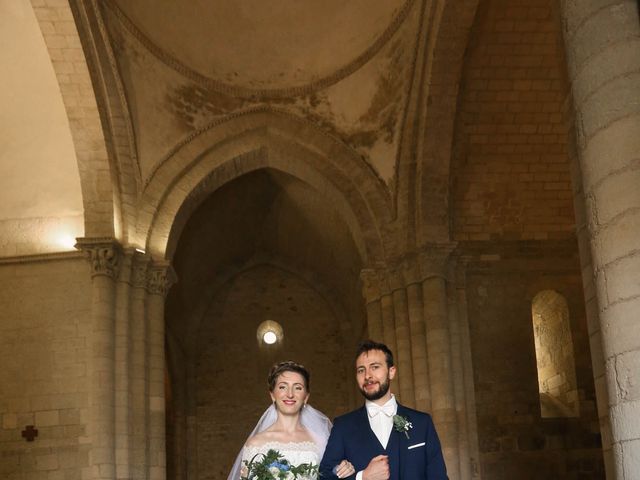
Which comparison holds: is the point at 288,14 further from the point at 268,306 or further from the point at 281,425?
the point at 281,425

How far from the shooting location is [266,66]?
16.7 metres

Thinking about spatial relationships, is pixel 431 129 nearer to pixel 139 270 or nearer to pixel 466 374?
pixel 466 374

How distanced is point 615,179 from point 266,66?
11.4 metres

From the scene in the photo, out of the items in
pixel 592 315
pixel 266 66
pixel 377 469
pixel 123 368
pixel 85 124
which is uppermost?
pixel 266 66

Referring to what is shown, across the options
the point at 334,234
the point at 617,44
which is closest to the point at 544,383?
the point at 334,234

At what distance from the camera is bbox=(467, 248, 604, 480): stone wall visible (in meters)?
14.7

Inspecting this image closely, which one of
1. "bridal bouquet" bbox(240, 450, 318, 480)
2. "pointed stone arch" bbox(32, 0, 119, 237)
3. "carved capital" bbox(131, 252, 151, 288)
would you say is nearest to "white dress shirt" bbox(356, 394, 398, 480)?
"bridal bouquet" bbox(240, 450, 318, 480)

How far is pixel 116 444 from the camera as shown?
13.8 m

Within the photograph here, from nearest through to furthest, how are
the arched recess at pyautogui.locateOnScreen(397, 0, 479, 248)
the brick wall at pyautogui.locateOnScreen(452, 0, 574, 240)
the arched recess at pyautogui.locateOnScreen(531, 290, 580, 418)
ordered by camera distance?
the brick wall at pyautogui.locateOnScreen(452, 0, 574, 240), the arched recess at pyautogui.locateOnScreen(397, 0, 479, 248), the arched recess at pyautogui.locateOnScreen(531, 290, 580, 418)

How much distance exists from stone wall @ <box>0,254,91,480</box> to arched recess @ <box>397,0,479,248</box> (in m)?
5.28

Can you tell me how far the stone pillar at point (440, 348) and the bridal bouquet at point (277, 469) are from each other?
9.35 metres

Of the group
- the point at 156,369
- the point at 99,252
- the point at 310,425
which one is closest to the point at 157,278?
the point at 99,252

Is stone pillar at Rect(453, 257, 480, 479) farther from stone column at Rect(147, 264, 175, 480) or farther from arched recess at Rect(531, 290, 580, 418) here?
stone column at Rect(147, 264, 175, 480)

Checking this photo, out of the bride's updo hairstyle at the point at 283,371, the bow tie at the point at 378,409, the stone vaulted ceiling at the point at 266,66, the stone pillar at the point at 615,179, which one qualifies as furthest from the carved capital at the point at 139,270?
the bow tie at the point at 378,409
